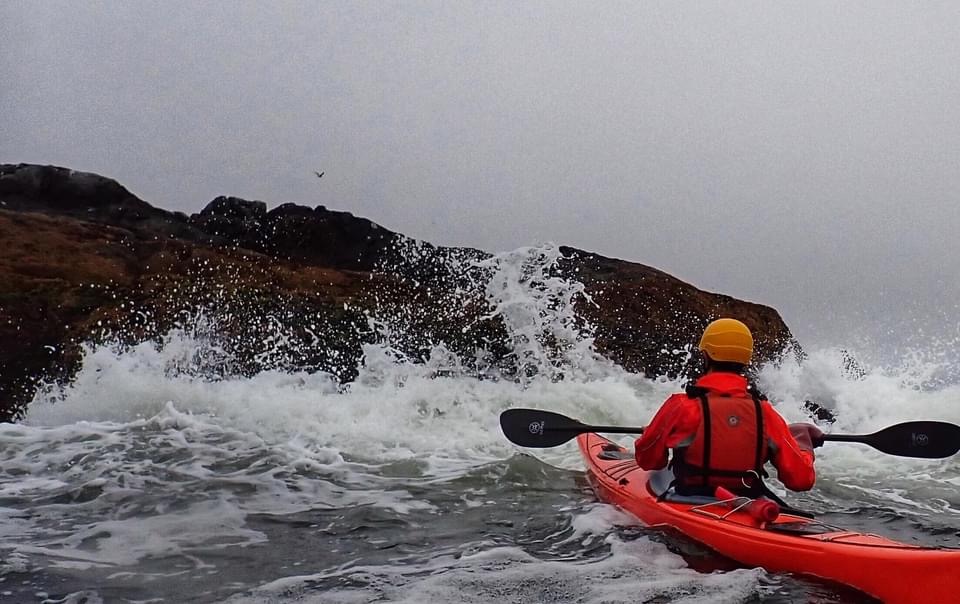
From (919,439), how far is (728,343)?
5.53 ft

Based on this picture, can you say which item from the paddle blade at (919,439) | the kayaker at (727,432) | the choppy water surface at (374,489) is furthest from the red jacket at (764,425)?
the paddle blade at (919,439)

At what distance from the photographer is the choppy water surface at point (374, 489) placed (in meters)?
3.32

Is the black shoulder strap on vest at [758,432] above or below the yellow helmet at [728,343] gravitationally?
below

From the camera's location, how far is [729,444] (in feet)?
11.9

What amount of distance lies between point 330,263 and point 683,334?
620cm

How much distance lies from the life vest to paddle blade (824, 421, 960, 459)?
1013 mm

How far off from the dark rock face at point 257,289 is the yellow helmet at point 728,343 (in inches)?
238

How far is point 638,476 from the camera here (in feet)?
15.3

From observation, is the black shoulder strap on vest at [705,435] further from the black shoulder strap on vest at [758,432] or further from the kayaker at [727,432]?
the black shoulder strap on vest at [758,432]

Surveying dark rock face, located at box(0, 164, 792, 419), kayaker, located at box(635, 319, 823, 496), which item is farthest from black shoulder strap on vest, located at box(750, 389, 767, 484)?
dark rock face, located at box(0, 164, 792, 419)

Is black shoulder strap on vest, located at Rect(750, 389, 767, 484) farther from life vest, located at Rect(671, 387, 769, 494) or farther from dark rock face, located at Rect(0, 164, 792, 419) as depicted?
dark rock face, located at Rect(0, 164, 792, 419)

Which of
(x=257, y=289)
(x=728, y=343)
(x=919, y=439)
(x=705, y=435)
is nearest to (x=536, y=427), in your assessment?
(x=705, y=435)

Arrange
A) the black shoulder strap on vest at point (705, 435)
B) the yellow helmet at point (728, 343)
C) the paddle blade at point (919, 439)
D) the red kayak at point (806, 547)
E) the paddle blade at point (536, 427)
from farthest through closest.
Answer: the paddle blade at point (536, 427), the paddle blade at point (919, 439), the yellow helmet at point (728, 343), the black shoulder strap on vest at point (705, 435), the red kayak at point (806, 547)

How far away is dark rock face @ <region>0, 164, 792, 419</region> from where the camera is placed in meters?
9.33
